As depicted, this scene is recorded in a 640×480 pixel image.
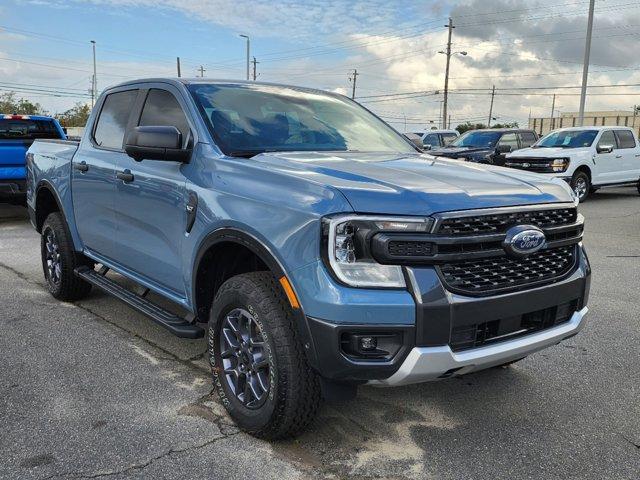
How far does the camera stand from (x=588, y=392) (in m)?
3.71

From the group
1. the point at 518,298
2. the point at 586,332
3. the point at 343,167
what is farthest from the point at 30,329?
the point at 586,332

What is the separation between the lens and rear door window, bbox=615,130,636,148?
15102mm

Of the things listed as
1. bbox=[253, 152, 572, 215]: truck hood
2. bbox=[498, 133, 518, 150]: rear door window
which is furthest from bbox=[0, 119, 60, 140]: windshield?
bbox=[498, 133, 518, 150]: rear door window

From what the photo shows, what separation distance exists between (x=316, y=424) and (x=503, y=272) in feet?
4.25

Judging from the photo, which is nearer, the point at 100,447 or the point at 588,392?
the point at 100,447

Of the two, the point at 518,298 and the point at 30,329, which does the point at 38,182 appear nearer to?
the point at 30,329

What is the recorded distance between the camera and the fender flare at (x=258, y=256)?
8.61 feet

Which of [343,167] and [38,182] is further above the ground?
[343,167]

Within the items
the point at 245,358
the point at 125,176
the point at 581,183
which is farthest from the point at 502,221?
the point at 581,183

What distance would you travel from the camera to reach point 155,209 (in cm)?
375

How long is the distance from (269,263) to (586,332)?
10.4 ft

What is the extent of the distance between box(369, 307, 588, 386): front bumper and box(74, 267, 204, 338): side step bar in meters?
1.41

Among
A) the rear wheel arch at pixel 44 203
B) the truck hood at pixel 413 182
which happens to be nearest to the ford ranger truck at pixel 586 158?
the rear wheel arch at pixel 44 203

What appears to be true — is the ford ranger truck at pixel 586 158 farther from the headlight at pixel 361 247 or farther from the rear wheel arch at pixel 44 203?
the headlight at pixel 361 247
